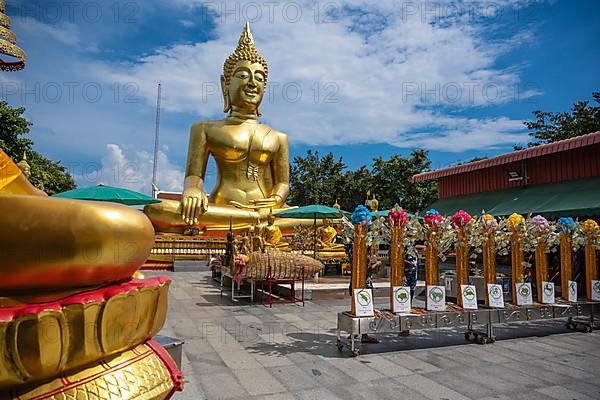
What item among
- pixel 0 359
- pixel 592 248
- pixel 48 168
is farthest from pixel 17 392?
pixel 48 168

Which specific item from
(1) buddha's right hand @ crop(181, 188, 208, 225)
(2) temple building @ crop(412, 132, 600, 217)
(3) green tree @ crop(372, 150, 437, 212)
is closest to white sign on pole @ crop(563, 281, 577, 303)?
(2) temple building @ crop(412, 132, 600, 217)

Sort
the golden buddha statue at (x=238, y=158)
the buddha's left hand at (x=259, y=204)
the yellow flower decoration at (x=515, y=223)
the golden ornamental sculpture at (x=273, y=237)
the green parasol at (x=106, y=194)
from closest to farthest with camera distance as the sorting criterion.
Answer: the yellow flower decoration at (x=515, y=223), the green parasol at (x=106, y=194), the golden ornamental sculpture at (x=273, y=237), the golden buddha statue at (x=238, y=158), the buddha's left hand at (x=259, y=204)

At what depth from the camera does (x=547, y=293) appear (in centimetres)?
565

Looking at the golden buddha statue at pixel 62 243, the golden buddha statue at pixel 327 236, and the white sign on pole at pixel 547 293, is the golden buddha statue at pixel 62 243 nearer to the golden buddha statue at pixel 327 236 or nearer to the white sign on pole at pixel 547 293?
the white sign on pole at pixel 547 293

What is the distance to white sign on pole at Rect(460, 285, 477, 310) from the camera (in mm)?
5035

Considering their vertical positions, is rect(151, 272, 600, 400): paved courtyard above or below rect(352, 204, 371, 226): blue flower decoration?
below

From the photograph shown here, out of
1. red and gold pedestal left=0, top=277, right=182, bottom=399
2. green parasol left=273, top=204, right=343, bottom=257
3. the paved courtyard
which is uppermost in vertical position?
green parasol left=273, top=204, right=343, bottom=257

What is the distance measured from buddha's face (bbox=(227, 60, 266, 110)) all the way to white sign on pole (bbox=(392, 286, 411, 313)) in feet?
31.1

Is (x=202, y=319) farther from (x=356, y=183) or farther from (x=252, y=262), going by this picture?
(x=356, y=183)

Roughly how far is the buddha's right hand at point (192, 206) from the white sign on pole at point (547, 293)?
28.4ft

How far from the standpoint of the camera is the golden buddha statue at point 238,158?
12438 mm

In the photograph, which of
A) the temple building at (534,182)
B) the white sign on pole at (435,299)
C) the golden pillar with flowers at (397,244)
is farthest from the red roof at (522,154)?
the golden pillar with flowers at (397,244)

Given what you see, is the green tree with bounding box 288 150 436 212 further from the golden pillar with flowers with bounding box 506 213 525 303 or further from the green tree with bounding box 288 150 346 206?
the golden pillar with flowers with bounding box 506 213 525 303

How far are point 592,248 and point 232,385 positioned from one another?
5.63 meters
